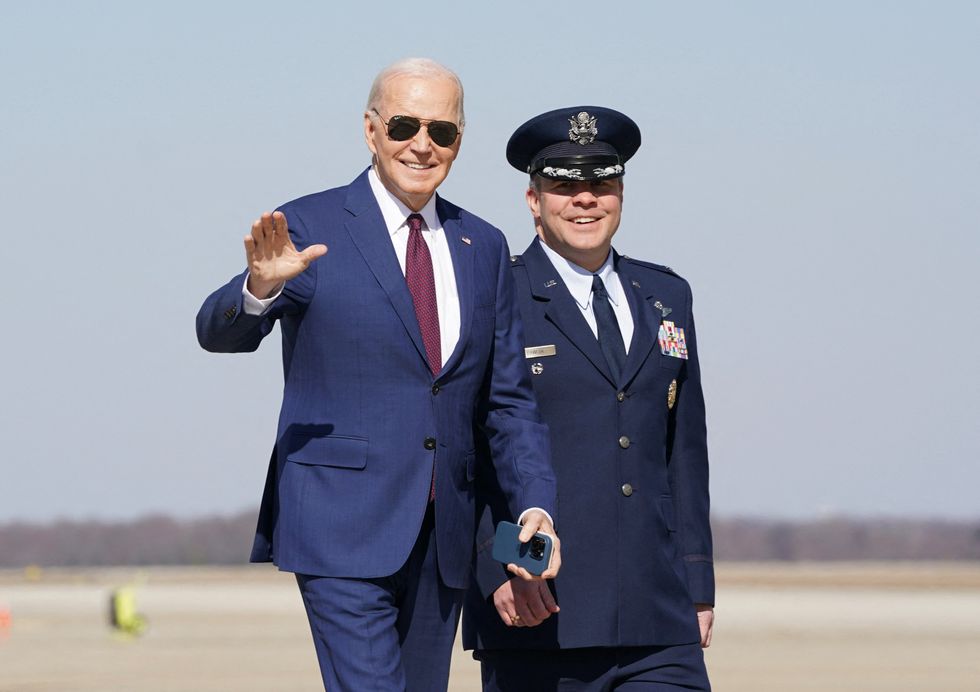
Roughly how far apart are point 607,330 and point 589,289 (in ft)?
0.54

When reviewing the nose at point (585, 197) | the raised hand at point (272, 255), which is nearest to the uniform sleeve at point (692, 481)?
the nose at point (585, 197)

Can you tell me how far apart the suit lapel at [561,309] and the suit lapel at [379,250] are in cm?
115

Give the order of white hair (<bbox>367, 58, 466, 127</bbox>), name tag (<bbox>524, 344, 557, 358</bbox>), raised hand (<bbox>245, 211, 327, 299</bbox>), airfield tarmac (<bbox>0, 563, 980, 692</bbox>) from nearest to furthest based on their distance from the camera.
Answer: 1. raised hand (<bbox>245, 211, 327, 299</bbox>)
2. white hair (<bbox>367, 58, 466, 127</bbox>)
3. name tag (<bbox>524, 344, 557, 358</bbox>)
4. airfield tarmac (<bbox>0, 563, 980, 692</bbox>)

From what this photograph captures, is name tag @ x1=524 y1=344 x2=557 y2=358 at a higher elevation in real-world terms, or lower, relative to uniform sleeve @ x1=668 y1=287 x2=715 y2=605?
higher

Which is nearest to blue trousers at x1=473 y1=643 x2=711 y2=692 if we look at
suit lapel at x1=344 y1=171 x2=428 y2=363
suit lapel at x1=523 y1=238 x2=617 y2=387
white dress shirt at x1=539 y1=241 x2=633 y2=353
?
suit lapel at x1=523 y1=238 x2=617 y2=387

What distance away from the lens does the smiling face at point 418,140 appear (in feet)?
18.0

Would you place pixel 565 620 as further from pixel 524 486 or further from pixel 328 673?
pixel 328 673

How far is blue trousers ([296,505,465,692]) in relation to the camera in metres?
5.16

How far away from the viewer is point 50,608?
2639cm

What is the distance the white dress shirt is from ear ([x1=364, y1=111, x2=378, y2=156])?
4.04 ft

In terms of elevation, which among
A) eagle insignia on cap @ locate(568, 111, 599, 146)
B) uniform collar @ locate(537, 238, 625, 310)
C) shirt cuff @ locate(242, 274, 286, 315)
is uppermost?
eagle insignia on cap @ locate(568, 111, 599, 146)

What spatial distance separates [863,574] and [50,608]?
1835 cm

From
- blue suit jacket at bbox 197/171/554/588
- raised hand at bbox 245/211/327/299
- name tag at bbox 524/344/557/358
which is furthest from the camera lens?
name tag at bbox 524/344/557/358

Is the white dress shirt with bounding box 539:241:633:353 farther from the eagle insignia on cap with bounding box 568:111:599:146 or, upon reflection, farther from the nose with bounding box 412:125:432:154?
the nose with bounding box 412:125:432:154
